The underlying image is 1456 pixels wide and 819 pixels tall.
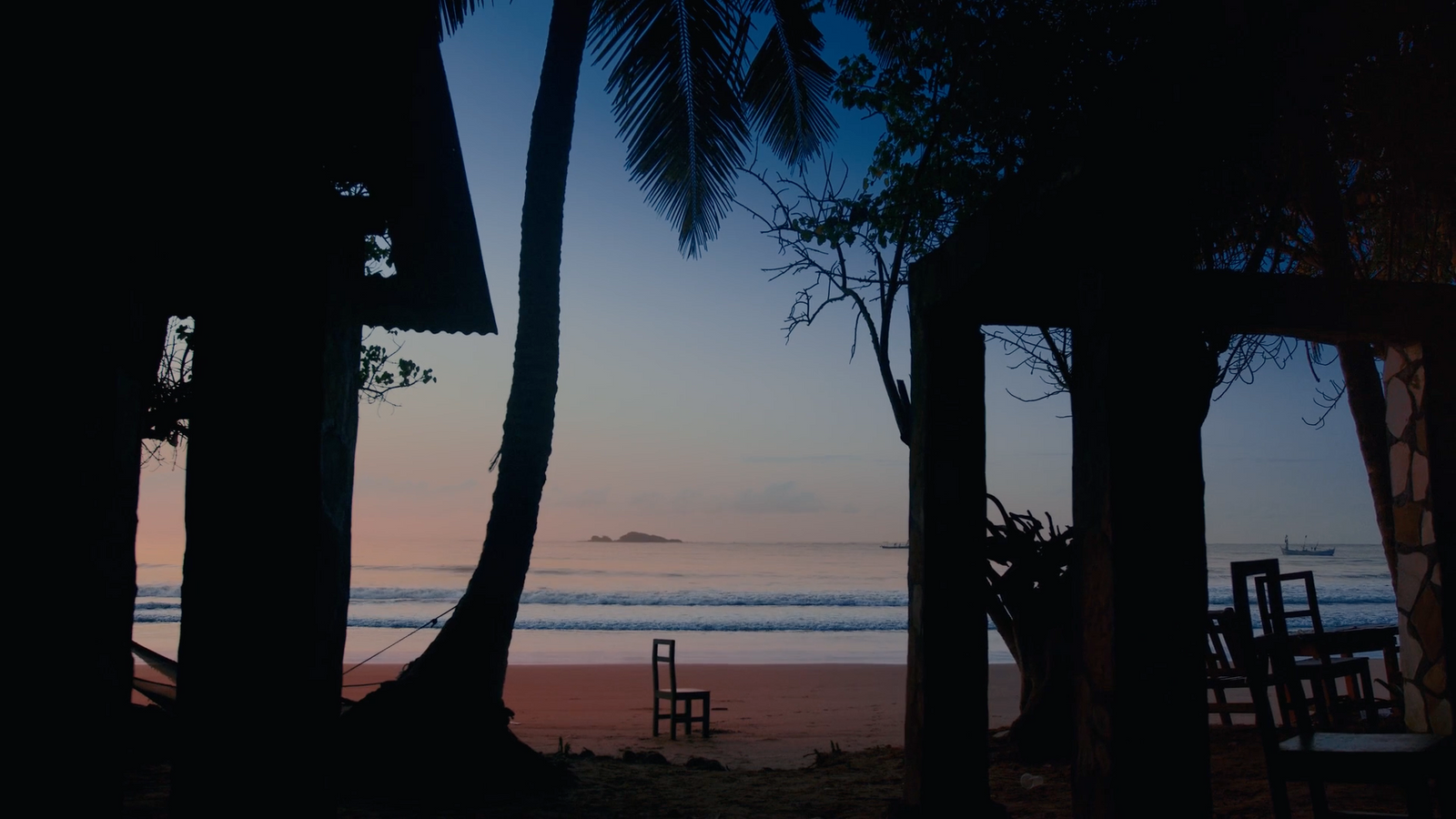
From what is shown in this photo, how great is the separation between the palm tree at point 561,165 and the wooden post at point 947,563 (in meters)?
3.05

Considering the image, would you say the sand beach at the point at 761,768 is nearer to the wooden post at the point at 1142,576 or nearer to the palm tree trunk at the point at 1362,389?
the palm tree trunk at the point at 1362,389

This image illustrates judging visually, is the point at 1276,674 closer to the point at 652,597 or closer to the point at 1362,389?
the point at 1362,389

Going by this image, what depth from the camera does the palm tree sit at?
632 centimetres

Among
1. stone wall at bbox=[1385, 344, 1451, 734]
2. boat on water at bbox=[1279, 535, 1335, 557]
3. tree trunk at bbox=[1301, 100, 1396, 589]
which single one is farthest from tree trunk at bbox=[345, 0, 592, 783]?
boat on water at bbox=[1279, 535, 1335, 557]

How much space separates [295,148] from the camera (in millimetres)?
2383

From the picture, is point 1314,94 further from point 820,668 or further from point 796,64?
point 820,668

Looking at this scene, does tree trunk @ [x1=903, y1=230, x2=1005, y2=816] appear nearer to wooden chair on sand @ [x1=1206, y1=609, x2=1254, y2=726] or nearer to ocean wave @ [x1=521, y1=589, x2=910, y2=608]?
wooden chair on sand @ [x1=1206, y1=609, x2=1254, y2=726]

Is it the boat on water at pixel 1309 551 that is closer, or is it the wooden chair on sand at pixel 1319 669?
the wooden chair on sand at pixel 1319 669

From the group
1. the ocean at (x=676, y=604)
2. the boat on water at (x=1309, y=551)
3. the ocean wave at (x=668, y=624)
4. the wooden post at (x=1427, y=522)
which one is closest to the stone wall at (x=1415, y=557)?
the wooden post at (x=1427, y=522)

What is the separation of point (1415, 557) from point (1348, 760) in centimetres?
219

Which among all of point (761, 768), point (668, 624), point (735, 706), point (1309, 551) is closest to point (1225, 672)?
point (761, 768)

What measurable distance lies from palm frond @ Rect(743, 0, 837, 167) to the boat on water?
54.0m

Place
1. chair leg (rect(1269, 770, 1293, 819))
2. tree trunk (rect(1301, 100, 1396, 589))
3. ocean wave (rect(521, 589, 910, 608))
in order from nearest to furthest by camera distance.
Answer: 1. chair leg (rect(1269, 770, 1293, 819))
2. tree trunk (rect(1301, 100, 1396, 589))
3. ocean wave (rect(521, 589, 910, 608))

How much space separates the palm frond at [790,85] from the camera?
8757 millimetres
